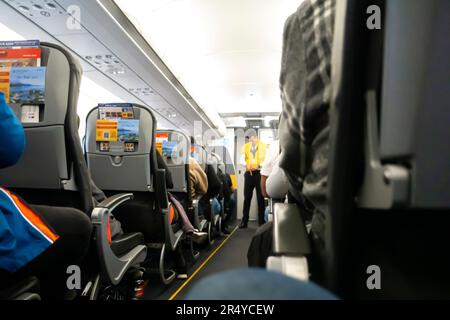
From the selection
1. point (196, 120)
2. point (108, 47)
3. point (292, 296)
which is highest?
point (108, 47)

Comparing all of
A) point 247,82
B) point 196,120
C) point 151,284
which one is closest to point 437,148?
point 151,284

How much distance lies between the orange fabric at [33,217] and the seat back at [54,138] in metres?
0.38

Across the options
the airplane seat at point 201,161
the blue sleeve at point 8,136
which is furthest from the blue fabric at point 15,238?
the airplane seat at point 201,161

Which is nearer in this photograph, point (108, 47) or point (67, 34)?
point (67, 34)

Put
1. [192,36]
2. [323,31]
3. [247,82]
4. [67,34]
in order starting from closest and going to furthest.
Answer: [323,31] → [67,34] → [192,36] → [247,82]

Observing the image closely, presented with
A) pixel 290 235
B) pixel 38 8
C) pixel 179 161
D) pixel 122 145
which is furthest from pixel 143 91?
pixel 290 235

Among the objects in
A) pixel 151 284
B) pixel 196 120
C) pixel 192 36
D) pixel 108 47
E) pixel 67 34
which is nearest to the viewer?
pixel 151 284

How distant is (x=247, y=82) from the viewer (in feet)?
19.1

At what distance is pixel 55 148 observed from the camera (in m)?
1.13

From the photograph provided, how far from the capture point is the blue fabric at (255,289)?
0.27m

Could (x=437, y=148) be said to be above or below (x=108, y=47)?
below

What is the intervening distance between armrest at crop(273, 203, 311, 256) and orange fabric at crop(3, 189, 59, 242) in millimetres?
723

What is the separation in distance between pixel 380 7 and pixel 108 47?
11.9 ft
